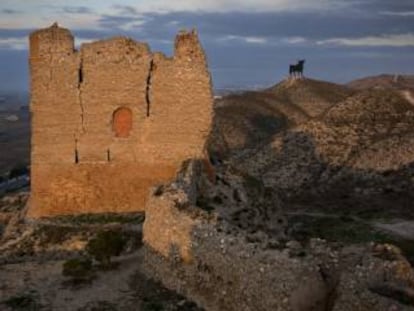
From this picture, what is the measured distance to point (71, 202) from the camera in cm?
2623

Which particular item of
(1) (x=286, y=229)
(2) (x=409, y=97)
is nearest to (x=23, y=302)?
(1) (x=286, y=229)

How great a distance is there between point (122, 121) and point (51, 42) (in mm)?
3595

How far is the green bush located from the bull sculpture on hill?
218ft

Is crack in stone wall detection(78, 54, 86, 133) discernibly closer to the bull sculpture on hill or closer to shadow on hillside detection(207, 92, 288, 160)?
shadow on hillside detection(207, 92, 288, 160)

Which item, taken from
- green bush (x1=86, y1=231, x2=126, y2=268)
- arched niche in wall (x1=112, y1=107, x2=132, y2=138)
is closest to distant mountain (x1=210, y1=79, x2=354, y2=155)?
arched niche in wall (x1=112, y1=107, x2=132, y2=138)

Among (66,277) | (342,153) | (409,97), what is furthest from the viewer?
(409,97)

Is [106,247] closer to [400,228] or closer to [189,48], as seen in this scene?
[189,48]

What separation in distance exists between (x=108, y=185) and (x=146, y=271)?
6.51 meters

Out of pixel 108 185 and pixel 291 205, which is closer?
pixel 108 185

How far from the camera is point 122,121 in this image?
2602cm

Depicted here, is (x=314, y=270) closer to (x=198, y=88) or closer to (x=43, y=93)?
(x=198, y=88)

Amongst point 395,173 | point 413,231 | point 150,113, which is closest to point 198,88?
point 150,113

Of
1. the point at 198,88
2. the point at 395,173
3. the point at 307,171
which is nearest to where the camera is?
the point at 198,88

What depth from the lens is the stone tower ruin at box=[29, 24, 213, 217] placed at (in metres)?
25.6
